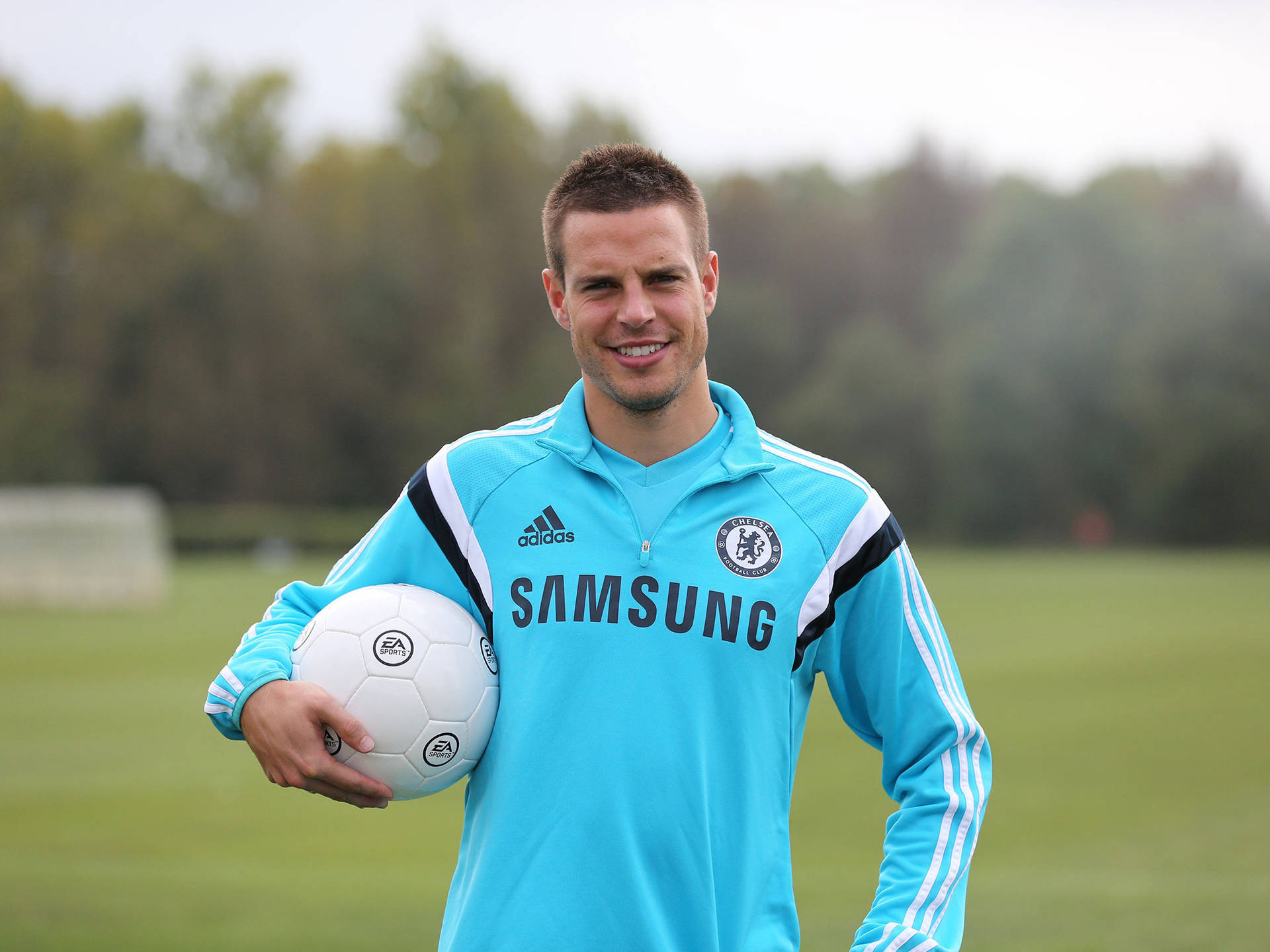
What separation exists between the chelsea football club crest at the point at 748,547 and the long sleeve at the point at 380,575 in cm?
48

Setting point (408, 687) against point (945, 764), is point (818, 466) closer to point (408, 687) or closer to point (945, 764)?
point (945, 764)

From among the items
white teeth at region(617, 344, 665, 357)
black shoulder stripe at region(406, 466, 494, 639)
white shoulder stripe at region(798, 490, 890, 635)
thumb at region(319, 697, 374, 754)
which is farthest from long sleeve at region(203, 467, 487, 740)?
white shoulder stripe at region(798, 490, 890, 635)

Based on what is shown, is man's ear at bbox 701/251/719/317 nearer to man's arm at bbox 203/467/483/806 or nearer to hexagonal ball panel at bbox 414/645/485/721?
man's arm at bbox 203/467/483/806

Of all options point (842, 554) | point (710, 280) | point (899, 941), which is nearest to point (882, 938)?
point (899, 941)

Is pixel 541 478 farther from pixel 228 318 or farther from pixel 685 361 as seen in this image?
pixel 228 318

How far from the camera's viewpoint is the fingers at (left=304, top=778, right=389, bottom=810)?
226cm

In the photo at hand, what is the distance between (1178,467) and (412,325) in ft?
93.3

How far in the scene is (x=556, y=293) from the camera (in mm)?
2488

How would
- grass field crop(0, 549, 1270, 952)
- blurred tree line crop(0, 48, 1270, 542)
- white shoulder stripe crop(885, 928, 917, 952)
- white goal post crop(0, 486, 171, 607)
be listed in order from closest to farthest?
1. white shoulder stripe crop(885, 928, 917, 952)
2. grass field crop(0, 549, 1270, 952)
3. white goal post crop(0, 486, 171, 607)
4. blurred tree line crop(0, 48, 1270, 542)

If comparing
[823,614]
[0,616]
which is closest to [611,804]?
[823,614]

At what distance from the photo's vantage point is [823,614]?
92.1 inches

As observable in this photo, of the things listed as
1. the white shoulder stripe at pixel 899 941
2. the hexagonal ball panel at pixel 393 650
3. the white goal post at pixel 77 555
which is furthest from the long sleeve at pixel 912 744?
the white goal post at pixel 77 555

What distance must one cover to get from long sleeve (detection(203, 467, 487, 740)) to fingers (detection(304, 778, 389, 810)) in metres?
0.17

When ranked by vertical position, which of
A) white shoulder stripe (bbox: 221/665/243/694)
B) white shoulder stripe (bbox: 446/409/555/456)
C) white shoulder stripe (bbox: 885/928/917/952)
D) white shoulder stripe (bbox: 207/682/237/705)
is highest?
white shoulder stripe (bbox: 446/409/555/456)
